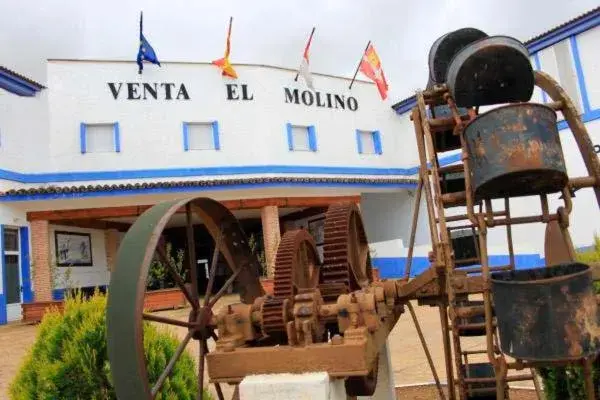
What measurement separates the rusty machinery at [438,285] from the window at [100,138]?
15.5m

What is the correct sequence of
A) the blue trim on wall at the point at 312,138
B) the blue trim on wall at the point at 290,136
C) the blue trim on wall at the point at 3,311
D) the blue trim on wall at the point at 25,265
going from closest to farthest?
the blue trim on wall at the point at 3,311, the blue trim on wall at the point at 25,265, the blue trim on wall at the point at 290,136, the blue trim on wall at the point at 312,138

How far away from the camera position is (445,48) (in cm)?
429

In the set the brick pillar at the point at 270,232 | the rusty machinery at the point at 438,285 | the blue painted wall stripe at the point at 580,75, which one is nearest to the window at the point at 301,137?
the brick pillar at the point at 270,232

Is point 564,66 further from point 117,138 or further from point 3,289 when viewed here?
point 3,289

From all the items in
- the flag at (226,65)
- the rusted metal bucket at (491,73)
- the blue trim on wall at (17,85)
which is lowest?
the rusted metal bucket at (491,73)

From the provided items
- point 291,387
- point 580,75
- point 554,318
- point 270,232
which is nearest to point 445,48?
point 554,318

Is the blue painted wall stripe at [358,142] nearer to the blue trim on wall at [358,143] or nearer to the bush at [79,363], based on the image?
the blue trim on wall at [358,143]

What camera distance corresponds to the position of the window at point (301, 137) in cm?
1992

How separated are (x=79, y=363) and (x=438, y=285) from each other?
2355 millimetres

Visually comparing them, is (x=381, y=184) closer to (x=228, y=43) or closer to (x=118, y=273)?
(x=228, y=43)

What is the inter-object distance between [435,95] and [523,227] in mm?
15125

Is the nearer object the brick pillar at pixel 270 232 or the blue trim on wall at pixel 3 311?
the blue trim on wall at pixel 3 311

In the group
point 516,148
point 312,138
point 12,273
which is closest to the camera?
point 516,148

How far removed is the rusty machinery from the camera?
7.93 feet
